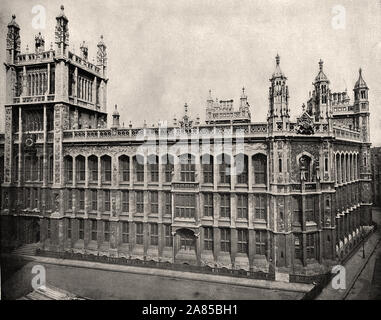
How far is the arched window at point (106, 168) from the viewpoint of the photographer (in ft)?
104

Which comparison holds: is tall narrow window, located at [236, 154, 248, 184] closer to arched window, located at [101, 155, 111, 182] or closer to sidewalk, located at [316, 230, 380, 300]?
sidewalk, located at [316, 230, 380, 300]

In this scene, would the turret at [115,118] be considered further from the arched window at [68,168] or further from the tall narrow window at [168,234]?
the tall narrow window at [168,234]

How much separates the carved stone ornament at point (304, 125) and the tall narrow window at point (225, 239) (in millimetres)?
11478

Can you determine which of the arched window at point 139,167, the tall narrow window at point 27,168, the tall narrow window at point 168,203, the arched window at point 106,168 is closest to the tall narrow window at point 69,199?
the arched window at point 106,168

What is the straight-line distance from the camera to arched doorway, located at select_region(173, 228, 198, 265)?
28312mm

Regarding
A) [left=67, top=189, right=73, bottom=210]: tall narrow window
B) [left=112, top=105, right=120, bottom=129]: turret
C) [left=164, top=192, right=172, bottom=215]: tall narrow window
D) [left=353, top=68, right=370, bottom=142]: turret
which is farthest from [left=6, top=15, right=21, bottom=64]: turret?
[left=353, top=68, right=370, bottom=142]: turret

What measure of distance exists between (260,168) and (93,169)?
1792 cm

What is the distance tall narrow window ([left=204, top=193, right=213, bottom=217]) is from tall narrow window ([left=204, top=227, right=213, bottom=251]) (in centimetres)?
145

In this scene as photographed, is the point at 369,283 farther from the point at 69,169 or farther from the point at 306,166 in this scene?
the point at 69,169

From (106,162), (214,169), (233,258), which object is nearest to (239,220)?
(233,258)
